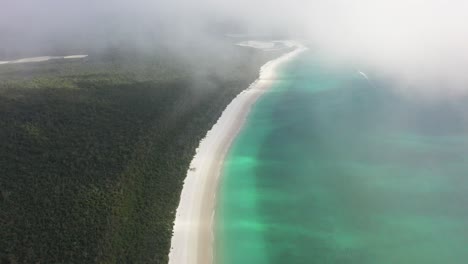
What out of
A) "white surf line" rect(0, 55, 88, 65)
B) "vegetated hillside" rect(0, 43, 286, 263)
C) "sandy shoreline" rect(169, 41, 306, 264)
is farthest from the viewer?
"white surf line" rect(0, 55, 88, 65)

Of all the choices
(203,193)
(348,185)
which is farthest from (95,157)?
(348,185)

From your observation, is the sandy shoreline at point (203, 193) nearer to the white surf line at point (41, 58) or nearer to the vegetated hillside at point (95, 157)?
the vegetated hillside at point (95, 157)

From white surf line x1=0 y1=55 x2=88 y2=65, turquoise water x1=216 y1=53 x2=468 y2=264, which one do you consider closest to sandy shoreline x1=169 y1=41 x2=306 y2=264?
turquoise water x1=216 y1=53 x2=468 y2=264

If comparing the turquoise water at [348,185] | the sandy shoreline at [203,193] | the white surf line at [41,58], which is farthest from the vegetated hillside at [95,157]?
the white surf line at [41,58]

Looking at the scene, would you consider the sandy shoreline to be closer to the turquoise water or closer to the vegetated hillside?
the vegetated hillside

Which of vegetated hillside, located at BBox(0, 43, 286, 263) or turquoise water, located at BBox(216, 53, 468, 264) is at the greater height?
vegetated hillside, located at BBox(0, 43, 286, 263)

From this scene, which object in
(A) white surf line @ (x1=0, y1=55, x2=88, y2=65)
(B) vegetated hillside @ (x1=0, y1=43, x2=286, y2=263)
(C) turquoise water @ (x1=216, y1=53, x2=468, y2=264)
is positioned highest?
(A) white surf line @ (x1=0, y1=55, x2=88, y2=65)
